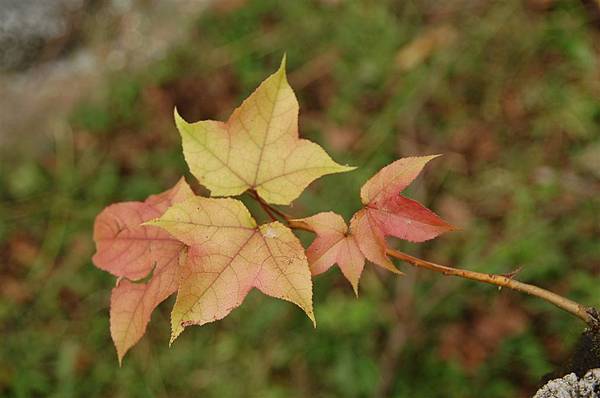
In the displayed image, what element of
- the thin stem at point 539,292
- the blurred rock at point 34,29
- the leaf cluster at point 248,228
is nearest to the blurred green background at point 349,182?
the blurred rock at point 34,29

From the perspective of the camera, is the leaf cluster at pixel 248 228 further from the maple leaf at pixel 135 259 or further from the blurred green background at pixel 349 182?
the blurred green background at pixel 349 182

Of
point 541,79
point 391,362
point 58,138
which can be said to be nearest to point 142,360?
point 391,362

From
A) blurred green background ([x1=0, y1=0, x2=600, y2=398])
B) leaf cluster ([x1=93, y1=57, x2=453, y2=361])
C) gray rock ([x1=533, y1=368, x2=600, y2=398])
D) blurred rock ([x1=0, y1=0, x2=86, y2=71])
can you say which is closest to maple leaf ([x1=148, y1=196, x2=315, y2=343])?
leaf cluster ([x1=93, y1=57, x2=453, y2=361])

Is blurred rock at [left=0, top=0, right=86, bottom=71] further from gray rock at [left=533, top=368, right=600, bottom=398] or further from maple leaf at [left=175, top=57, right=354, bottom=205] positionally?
gray rock at [left=533, top=368, right=600, bottom=398]

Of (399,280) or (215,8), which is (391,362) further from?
(215,8)

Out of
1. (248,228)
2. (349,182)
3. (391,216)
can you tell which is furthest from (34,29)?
(391,216)

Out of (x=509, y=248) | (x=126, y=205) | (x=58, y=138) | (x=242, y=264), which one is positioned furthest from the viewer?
(x=58, y=138)
